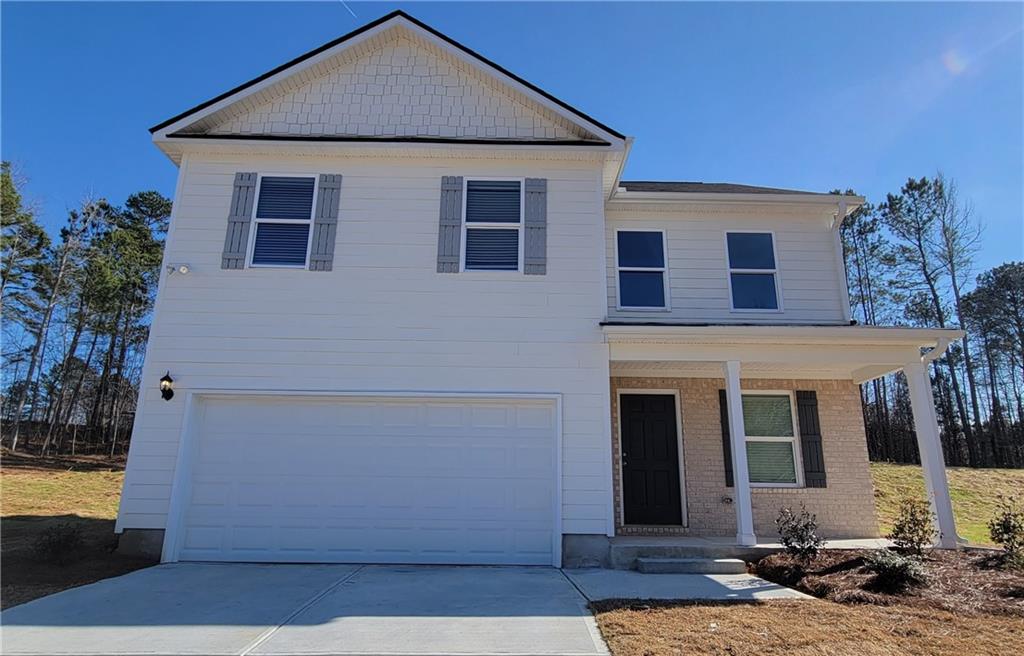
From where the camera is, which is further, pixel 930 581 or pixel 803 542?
pixel 803 542

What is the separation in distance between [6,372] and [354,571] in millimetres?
23407

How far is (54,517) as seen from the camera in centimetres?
986

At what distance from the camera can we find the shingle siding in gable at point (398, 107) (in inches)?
357

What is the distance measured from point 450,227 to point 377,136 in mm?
2006

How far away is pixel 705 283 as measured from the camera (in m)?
9.48

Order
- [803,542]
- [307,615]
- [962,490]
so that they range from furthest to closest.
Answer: [962,490] < [803,542] < [307,615]

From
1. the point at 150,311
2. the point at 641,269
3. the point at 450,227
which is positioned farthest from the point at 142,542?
the point at 150,311

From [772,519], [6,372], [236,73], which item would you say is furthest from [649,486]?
[6,372]

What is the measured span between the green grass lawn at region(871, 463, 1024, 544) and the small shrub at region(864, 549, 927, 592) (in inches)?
198

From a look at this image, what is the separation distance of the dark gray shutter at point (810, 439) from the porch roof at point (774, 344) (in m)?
1.37

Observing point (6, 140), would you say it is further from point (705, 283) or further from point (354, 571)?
point (705, 283)

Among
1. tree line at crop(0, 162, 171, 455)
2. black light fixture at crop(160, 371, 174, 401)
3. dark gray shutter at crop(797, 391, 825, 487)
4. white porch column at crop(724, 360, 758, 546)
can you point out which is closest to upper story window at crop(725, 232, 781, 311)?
dark gray shutter at crop(797, 391, 825, 487)

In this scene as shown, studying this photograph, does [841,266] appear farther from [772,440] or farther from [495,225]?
[495,225]

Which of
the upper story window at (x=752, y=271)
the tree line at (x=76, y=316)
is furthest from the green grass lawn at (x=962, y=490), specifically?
the tree line at (x=76, y=316)
